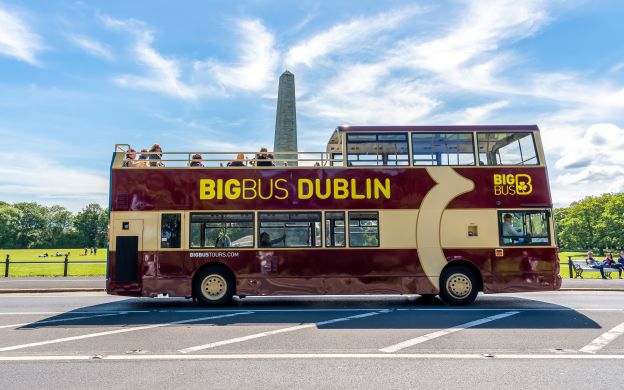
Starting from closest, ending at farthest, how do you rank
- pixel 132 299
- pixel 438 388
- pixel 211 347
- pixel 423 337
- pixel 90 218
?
1. pixel 438 388
2. pixel 211 347
3. pixel 423 337
4. pixel 132 299
5. pixel 90 218

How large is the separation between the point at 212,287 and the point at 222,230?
1.38 meters

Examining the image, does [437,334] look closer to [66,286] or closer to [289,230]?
[289,230]

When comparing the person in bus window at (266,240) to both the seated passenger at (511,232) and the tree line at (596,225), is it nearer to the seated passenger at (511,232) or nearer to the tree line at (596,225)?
the seated passenger at (511,232)

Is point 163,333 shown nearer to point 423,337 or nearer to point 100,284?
point 423,337

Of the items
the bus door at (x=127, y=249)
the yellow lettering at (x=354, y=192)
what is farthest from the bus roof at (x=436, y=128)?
the bus door at (x=127, y=249)

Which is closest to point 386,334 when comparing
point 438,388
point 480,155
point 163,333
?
point 438,388

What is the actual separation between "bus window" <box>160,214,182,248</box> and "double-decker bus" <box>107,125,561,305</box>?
0.08 ft

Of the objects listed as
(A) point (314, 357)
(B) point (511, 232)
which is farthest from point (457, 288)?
(A) point (314, 357)

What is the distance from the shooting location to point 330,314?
8969mm

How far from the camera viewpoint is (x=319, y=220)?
10.4 m

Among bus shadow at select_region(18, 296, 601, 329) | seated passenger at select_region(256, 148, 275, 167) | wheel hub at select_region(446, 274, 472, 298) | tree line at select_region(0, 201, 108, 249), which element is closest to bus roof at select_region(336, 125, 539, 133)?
seated passenger at select_region(256, 148, 275, 167)

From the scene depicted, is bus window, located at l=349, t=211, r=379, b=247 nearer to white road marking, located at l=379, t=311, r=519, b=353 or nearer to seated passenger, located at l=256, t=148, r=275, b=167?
seated passenger, located at l=256, t=148, r=275, b=167

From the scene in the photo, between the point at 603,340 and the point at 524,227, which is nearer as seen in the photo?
the point at 603,340

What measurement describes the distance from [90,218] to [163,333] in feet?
413
